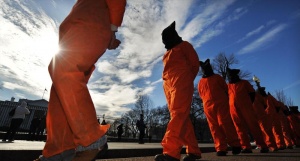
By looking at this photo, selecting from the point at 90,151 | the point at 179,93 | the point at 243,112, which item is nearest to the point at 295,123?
the point at 243,112

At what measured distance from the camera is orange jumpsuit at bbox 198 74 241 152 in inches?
199

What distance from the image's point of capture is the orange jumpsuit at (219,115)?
505 cm

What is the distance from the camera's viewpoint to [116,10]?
84.1 inches

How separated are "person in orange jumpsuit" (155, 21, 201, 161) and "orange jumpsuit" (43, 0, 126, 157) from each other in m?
1.32

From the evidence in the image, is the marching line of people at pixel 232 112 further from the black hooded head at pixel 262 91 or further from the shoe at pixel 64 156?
the shoe at pixel 64 156

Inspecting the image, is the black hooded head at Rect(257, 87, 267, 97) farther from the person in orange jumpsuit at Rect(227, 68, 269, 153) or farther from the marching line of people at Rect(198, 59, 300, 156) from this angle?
the person in orange jumpsuit at Rect(227, 68, 269, 153)

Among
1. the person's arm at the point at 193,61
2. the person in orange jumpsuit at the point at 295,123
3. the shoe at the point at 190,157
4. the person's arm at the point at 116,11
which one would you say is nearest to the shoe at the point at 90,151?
the person's arm at the point at 116,11

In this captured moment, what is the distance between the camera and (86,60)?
189 centimetres

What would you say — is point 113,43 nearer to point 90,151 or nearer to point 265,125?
point 90,151

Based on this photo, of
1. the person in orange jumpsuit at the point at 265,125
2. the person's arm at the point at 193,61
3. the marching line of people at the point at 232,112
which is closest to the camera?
the person's arm at the point at 193,61

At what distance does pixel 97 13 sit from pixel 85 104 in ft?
2.67

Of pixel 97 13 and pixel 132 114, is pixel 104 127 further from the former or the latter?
pixel 132 114

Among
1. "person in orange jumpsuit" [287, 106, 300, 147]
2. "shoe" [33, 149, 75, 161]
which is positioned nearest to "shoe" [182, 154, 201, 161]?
"shoe" [33, 149, 75, 161]

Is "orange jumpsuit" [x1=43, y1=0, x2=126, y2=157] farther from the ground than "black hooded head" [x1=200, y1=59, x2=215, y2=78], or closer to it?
closer to it
